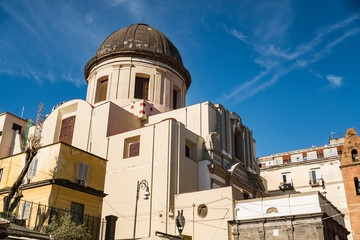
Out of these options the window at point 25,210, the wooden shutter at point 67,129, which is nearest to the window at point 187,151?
the wooden shutter at point 67,129

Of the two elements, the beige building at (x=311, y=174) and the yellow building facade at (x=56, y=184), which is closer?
the yellow building facade at (x=56, y=184)

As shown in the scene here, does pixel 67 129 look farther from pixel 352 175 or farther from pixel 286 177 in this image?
pixel 352 175

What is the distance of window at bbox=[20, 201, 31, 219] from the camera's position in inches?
888

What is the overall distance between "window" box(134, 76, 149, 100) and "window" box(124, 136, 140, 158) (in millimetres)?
8471

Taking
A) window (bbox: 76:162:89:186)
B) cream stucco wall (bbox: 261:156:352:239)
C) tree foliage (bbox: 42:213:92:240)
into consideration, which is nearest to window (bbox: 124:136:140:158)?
window (bbox: 76:162:89:186)

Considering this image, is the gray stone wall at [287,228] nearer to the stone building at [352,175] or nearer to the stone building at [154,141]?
the stone building at [154,141]

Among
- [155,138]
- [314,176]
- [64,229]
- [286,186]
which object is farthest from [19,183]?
[314,176]

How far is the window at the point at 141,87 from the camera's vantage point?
40812 millimetres

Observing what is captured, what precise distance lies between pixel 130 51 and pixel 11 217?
23342 millimetres

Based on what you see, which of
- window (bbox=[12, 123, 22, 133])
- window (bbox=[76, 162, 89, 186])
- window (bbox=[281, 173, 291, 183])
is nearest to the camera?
window (bbox=[76, 162, 89, 186])

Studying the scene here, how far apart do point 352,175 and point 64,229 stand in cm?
3036

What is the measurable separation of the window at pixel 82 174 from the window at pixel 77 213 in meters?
1.42

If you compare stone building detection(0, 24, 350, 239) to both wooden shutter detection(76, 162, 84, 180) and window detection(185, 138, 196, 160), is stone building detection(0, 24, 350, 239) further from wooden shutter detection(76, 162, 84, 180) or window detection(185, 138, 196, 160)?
wooden shutter detection(76, 162, 84, 180)

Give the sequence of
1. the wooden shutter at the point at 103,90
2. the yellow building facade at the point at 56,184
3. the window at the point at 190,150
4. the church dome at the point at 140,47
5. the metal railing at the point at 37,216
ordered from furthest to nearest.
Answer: the wooden shutter at the point at 103,90, the church dome at the point at 140,47, the window at the point at 190,150, the yellow building facade at the point at 56,184, the metal railing at the point at 37,216
